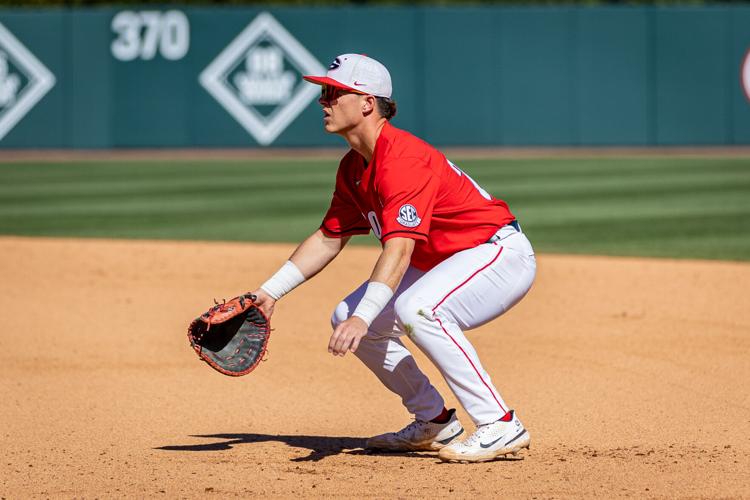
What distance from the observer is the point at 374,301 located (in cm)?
427

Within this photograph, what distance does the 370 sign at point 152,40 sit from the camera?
21.1 meters

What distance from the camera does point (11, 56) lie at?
21.1 m

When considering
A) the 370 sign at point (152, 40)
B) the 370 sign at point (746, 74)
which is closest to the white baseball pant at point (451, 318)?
the 370 sign at point (746, 74)

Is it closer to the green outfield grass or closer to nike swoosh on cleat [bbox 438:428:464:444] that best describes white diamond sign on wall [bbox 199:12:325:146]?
the green outfield grass

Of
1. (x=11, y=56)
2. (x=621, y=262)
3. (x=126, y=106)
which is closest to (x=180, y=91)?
(x=126, y=106)

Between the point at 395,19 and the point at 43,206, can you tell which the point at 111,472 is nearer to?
the point at 43,206

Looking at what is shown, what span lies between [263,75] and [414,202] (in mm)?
16884

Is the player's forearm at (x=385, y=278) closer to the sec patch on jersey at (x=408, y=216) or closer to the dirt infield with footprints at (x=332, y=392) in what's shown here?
the sec patch on jersey at (x=408, y=216)

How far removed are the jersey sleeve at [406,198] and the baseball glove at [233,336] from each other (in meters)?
0.66

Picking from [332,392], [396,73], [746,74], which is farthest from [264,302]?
[746,74]

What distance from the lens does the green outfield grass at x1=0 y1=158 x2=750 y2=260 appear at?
11.6m

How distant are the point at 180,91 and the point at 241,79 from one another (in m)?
1.12

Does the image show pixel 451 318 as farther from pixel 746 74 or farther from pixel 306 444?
pixel 746 74

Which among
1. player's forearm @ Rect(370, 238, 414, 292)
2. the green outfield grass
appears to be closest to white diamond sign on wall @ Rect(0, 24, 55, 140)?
the green outfield grass
